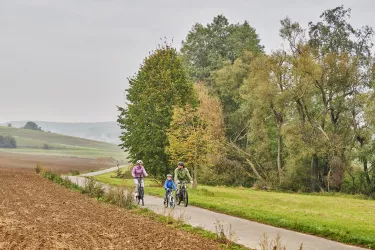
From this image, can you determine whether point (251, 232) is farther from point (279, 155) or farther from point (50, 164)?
point (50, 164)

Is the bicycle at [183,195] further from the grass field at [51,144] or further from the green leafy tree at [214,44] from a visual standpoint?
the grass field at [51,144]

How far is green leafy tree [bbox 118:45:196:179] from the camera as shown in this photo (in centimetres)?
→ 3975

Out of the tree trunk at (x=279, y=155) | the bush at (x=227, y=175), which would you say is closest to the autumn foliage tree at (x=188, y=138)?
the bush at (x=227, y=175)

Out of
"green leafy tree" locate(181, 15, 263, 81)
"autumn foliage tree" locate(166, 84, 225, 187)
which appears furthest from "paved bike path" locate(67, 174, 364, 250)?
"green leafy tree" locate(181, 15, 263, 81)

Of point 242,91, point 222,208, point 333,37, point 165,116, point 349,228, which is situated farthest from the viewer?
point 242,91

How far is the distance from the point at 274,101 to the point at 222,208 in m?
31.1

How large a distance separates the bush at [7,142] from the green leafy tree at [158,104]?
9490 centimetres

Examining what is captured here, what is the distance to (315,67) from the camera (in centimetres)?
4978

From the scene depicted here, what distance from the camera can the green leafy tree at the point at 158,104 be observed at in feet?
130

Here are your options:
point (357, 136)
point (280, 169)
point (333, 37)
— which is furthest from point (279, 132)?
point (333, 37)

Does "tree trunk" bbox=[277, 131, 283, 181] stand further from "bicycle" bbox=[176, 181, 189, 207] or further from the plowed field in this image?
"bicycle" bbox=[176, 181, 189, 207]

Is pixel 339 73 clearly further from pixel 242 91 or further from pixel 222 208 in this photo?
pixel 222 208

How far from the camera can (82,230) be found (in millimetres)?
15133

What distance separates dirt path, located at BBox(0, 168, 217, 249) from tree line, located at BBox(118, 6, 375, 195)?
19.7 m
